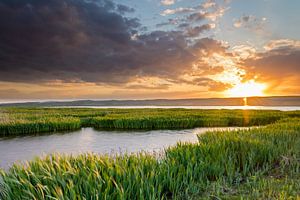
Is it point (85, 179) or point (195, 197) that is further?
point (195, 197)

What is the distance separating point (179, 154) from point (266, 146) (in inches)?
120

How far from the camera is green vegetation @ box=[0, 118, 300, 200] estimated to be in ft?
15.9

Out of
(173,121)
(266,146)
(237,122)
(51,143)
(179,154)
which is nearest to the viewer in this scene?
(179,154)

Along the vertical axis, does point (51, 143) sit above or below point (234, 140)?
below

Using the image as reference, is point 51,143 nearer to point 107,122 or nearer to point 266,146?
point 107,122

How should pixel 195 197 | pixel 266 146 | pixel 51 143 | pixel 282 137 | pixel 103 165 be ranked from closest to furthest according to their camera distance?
pixel 195 197 < pixel 103 165 < pixel 266 146 < pixel 282 137 < pixel 51 143

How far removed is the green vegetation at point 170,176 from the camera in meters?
4.86

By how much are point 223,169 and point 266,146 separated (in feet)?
8.08

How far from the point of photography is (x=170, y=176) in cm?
606

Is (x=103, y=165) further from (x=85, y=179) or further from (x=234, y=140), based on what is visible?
(x=234, y=140)

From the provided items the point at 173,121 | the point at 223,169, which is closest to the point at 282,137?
the point at 223,169

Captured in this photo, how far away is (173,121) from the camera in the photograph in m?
27.6

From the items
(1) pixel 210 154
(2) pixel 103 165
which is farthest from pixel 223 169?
(2) pixel 103 165

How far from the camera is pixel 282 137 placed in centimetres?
1038
